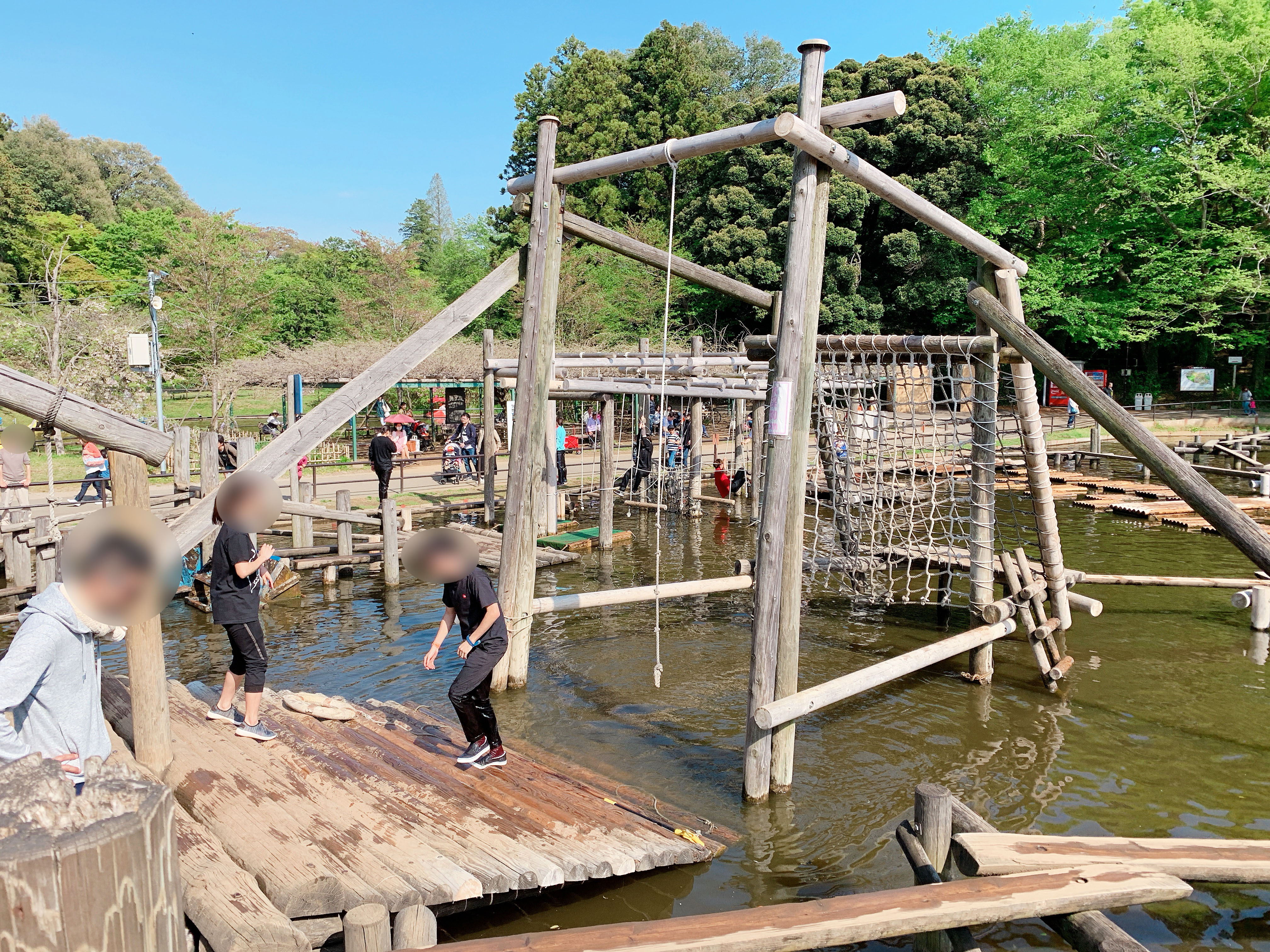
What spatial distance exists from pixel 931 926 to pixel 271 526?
14226 millimetres

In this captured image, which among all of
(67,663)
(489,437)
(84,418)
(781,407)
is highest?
(781,407)

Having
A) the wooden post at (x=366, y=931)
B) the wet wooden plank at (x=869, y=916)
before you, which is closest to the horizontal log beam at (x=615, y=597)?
the wet wooden plank at (x=869, y=916)

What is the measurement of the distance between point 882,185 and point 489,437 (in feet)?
39.5

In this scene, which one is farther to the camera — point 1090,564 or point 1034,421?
point 1090,564

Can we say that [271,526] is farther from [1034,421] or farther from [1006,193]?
[1006,193]

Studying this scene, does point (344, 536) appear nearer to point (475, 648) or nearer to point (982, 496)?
point (475, 648)

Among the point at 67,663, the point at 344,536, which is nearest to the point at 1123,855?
the point at 67,663

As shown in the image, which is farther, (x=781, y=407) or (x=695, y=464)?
(x=695, y=464)

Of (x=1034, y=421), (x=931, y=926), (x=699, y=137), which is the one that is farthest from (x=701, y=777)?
(x=699, y=137)

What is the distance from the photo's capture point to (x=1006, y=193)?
34344 mm

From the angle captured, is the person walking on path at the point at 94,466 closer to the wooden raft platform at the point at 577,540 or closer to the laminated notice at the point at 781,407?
the wooden raft platform at the point at 577,540

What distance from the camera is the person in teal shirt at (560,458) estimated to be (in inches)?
729

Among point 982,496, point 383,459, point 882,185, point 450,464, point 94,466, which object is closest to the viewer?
point 882,185

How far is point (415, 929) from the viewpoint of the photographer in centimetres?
323
